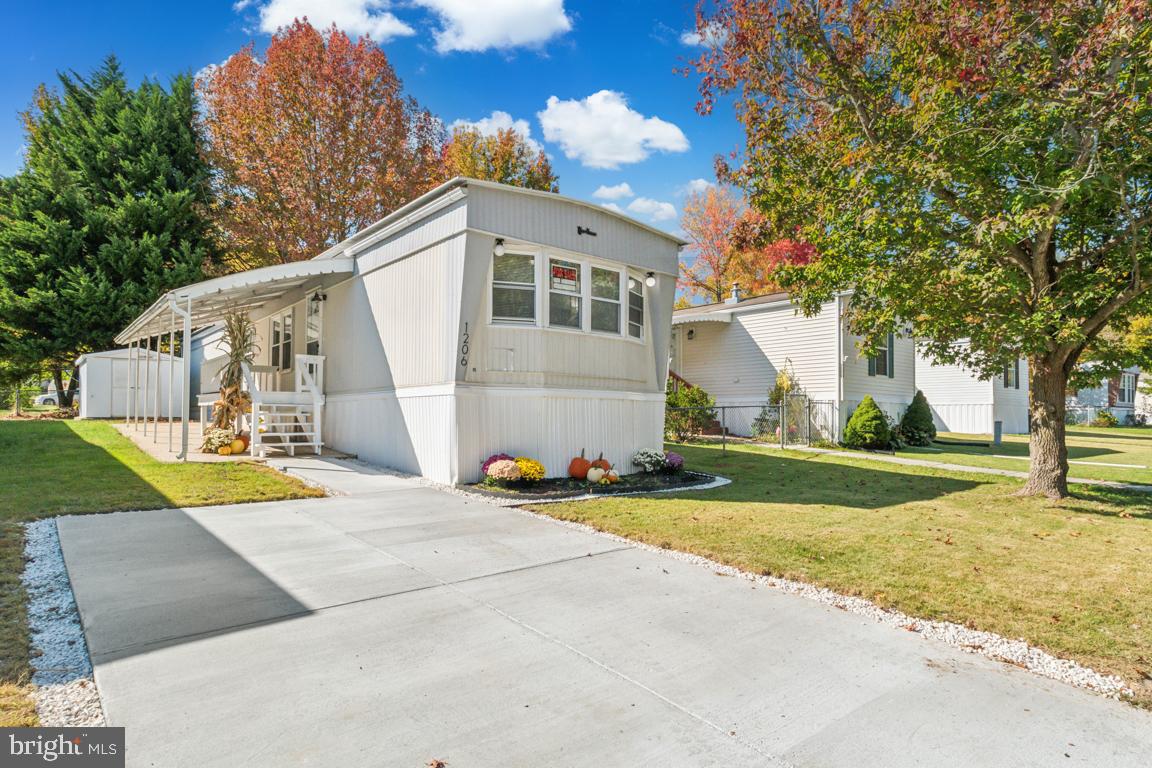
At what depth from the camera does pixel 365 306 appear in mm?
10766

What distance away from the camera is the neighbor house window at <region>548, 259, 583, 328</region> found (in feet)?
29.7

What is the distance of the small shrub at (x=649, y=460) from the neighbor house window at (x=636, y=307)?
1.94m

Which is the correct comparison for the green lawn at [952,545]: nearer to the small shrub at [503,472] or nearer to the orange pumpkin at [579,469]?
the small shrub at [503,472]

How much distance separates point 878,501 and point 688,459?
186 inches

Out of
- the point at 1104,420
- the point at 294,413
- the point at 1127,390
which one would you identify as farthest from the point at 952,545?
the point at 1127,390

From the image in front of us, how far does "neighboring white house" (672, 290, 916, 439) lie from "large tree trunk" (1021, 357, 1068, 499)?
24.1 ft

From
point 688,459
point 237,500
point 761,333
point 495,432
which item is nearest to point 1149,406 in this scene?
point 761,333

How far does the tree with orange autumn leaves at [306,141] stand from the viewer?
63.6 ft

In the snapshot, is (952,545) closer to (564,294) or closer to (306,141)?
(564,294)

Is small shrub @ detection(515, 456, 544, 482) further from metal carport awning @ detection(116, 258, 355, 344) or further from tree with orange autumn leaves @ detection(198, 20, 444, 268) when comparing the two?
tree with orange autumn leaves @ detection(198, 20, 444, 268)

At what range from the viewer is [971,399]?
21.4m

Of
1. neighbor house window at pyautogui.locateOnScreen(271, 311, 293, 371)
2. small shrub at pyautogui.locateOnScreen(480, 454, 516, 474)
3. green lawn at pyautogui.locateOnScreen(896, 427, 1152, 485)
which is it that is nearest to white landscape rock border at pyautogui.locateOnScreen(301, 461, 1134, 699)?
small shrub at pyautogui.locateOnScreen(480, 454, 516, 474)

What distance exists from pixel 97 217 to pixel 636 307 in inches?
756

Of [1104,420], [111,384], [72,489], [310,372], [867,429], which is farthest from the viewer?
[1104,420]
